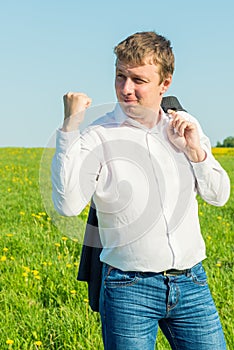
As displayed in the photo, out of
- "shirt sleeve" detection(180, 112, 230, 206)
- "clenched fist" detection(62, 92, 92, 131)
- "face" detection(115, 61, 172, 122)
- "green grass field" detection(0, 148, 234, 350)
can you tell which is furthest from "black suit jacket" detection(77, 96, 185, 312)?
"clenched fist" detection(62, 92, 92, 131)

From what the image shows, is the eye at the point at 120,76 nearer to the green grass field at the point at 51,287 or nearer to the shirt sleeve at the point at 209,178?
the shirt sleeve at the point at 209,178

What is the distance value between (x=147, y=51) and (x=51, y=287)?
8.23ft

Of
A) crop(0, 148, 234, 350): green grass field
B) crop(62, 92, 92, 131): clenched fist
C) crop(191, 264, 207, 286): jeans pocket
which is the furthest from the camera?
→ crop(0, 148, 234, 350): green grass field

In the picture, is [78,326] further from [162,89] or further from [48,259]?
[162,89]

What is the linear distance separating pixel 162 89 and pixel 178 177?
348 mm

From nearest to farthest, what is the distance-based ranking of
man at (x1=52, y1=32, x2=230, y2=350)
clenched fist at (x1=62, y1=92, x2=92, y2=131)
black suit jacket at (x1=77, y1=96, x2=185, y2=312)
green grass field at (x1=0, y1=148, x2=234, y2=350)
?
clenched fist at (x1=62, y1=92, x2=92, y2=131)
man at (x1=52, y1=32, x2=230, y2=350)
black suit jacket at (x1=77, y1=96, x2=185, y2=312)
green grass field at (x1=0, y1=148, x2=234, y2=350)

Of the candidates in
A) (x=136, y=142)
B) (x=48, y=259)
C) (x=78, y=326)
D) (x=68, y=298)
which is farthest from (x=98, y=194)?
(x=48, y=259)

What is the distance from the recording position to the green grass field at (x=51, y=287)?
3615mm

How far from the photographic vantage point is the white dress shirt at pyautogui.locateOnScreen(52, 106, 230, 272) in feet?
7.29

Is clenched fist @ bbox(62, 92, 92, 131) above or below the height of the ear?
below

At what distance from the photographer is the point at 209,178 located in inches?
93.7

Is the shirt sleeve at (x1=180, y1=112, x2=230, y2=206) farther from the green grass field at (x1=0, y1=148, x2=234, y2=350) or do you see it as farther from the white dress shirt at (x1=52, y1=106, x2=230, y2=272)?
the green grass field at (x1=0, y1=148, x2=234, y2=350)

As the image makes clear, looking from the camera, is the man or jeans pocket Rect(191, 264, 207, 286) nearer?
the man

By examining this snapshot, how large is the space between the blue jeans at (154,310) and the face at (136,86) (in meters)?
0.62
